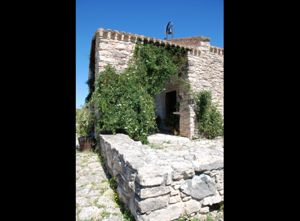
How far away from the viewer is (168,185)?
116 inches

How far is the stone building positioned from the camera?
23.4ft

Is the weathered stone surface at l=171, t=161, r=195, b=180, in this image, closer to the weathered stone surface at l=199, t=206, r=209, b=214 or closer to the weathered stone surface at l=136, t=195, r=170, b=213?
the weathered stone surface at l=136, t=195, r=170, b=213

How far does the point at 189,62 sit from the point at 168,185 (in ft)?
21.1

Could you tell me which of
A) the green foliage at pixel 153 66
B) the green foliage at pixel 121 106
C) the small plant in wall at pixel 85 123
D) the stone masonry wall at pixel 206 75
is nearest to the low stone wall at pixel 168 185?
the green foliage at pixel 121 106

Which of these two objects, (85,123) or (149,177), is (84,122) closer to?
(85,123)

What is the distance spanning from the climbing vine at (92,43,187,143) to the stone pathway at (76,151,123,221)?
131cm

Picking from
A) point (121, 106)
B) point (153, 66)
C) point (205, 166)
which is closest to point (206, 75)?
point (153, 66)

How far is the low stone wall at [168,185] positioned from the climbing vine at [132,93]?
2.66 meters

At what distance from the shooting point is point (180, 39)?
11305 mm
